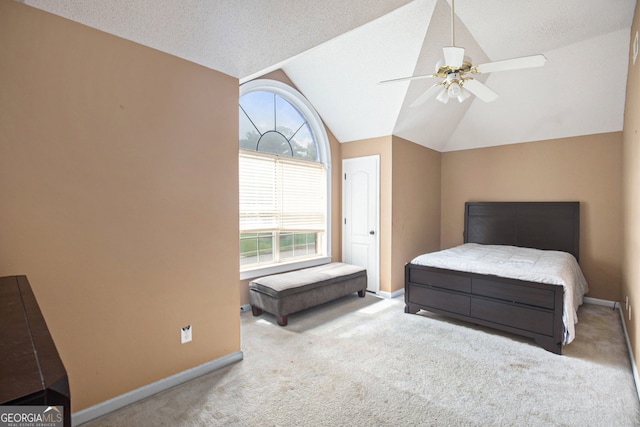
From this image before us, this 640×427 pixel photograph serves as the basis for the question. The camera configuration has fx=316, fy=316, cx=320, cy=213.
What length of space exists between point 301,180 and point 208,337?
251 cm

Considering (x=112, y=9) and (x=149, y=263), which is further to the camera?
(x=149, y=263)

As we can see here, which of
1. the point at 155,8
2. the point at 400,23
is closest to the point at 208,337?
the point at 155,8

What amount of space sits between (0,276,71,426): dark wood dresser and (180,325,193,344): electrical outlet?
1.43m

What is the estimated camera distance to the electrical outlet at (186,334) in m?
2.31

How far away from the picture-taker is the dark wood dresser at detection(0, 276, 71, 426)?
1.84ft

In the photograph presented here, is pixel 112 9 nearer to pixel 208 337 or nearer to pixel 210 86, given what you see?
pixel 210 86

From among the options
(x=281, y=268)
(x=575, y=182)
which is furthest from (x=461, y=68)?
(x=575, y=182)

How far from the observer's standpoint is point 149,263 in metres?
2.13

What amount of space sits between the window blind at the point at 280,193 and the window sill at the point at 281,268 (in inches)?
18.0

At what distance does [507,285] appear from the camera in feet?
10.0

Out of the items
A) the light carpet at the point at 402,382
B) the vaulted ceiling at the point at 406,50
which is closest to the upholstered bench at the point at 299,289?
the light carpet at the point at 402,382

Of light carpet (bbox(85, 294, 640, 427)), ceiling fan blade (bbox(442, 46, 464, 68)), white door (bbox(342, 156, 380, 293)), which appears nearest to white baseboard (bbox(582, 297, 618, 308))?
light carpet (bbox(85, 294, 640, 427))

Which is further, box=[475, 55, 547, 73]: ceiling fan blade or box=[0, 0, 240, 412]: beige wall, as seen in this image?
box=[475, 55, 547, 73]: ceiling fan blade

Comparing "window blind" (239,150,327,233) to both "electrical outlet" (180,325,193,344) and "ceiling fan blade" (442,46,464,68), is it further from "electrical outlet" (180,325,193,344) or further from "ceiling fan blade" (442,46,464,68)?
"ceiling fan blade" (442,46,464,68)
